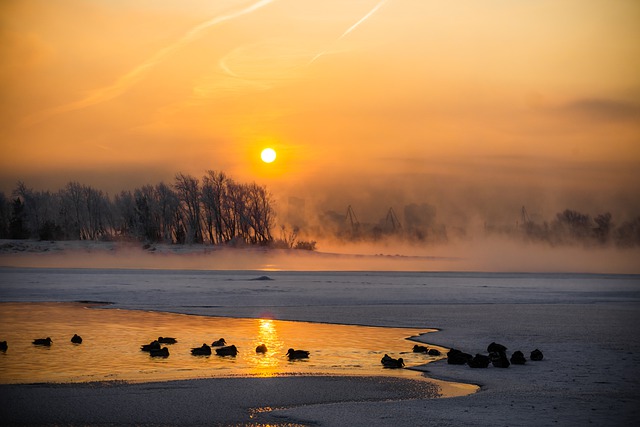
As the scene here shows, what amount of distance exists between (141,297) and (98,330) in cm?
1309

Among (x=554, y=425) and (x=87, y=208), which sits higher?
(x=87, y=208)

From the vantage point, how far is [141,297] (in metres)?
33.5

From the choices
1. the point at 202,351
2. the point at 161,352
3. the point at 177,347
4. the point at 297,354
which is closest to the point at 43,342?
the point at 177,347

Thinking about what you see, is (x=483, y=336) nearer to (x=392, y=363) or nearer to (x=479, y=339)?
(x=479, y=339)

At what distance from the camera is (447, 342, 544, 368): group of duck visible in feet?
47.7

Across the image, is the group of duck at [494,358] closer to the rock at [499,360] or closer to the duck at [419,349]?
the rock at [499,360]

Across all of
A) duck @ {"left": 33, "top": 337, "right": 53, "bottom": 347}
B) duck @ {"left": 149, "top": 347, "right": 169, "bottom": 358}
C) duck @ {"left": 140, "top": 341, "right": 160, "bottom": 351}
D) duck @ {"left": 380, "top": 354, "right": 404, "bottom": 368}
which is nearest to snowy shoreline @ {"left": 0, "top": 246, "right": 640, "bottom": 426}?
duck @ {"left": 380, "top": 354, "right": 404, "bottom": 368}

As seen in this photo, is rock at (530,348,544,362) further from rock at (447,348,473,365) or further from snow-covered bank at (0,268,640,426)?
rock at (447,348,473,365)

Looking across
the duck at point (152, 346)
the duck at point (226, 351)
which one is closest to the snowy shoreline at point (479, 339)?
the duck at point (226, 351)

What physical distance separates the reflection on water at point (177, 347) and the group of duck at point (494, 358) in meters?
0.75

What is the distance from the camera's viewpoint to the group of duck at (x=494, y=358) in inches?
572

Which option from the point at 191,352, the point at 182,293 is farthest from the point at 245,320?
the point at 182,293

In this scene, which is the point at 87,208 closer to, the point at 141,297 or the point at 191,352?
the point at 141,297

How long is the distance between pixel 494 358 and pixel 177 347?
7193mm
